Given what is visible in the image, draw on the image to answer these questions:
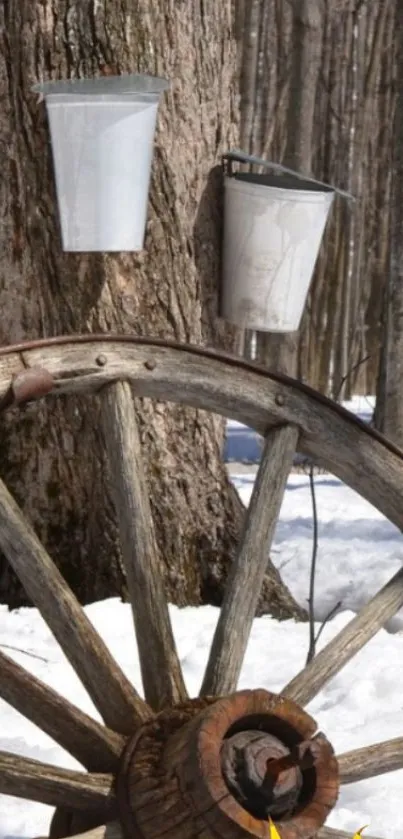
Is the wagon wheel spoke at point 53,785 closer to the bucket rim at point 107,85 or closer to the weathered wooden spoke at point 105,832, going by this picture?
the weathered wooden spoke at point 105,832

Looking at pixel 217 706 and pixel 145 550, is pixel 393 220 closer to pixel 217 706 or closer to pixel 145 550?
pixel 145 550

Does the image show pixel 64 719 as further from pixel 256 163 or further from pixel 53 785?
pixel 256 163

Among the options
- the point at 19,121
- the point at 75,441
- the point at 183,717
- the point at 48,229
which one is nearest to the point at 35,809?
the point at 183,717

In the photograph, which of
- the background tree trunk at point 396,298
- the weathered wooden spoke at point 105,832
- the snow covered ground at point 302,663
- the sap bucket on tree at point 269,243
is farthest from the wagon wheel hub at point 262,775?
the background tree trunk at point 396,298

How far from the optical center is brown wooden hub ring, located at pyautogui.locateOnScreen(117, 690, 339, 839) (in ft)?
5.47

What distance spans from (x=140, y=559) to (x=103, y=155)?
79 cm

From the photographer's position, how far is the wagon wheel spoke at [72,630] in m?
1.88

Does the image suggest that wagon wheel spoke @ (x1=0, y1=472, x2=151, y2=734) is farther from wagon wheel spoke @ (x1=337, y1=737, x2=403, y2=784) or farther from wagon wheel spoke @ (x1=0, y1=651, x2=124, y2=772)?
wagon wheel spoke @ (x1=337, y1=737, x2=403, y2=784)

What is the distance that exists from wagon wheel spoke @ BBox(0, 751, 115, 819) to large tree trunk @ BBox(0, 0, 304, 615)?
107cm

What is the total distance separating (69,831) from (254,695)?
1.15 ft

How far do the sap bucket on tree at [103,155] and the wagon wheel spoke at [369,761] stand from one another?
3.43 feet

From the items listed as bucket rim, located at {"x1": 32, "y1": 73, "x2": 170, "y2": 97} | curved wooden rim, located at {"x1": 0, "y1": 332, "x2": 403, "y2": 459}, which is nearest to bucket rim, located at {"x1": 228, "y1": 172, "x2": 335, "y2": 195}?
bucket rim, located at {"x1": 32, "y1": 73, "x2": 170, "y2": 97}

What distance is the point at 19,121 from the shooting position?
2627 millimetres

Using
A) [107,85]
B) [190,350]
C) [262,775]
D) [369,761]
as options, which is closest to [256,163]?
[107,85]
